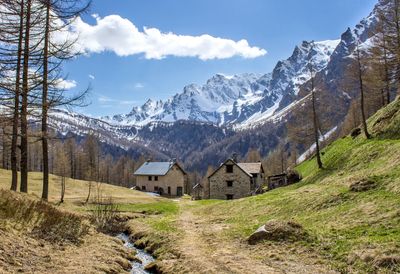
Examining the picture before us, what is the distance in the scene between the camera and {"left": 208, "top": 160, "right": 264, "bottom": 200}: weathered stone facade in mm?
73625

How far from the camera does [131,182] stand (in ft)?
513

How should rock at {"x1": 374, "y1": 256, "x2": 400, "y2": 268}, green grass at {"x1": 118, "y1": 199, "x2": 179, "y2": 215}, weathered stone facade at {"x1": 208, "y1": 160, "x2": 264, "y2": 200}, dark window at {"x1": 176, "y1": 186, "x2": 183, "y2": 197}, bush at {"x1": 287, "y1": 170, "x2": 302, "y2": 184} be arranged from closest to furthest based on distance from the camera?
rock at {"x1": 374, "y1": 256, "x2": 400, "y2": 268} < green grass at {"x1": 118, "y1": 199, "x2": 179, "y2": 215} < bush at {"x1": 287, "y1": 170, "x2": 302, "y2": 184} < weathered stone facade at {"x1": 208, "y1": 160, "x2": 264, "y2": 200} < dark window at {"x1": 176, "y1": 186, "x2": 183, "y2": 197}

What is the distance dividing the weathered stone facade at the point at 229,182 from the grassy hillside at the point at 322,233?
38.9 m

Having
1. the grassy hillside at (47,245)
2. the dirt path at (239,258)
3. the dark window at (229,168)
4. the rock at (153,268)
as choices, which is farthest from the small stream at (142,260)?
the dark window at (229,168)

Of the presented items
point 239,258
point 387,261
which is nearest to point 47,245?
point 239,258

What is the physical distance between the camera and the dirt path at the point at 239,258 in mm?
14945

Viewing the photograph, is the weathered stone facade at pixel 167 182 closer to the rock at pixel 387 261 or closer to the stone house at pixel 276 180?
the stone house at pixel 276 180

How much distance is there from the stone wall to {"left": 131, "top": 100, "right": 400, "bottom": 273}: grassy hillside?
1529 inches

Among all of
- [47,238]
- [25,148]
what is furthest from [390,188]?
[25,148]

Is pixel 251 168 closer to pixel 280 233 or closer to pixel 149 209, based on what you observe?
pixel 149 209

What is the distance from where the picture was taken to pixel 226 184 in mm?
74875

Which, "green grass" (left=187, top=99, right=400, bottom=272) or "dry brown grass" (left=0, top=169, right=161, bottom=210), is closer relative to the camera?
"green grass" (left=187, top=99, right=400, bottom=272)

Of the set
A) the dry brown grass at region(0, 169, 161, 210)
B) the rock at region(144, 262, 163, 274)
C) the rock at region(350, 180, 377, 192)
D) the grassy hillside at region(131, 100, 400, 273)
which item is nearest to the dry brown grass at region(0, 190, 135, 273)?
the rock at region(144, 262, 163, 274)

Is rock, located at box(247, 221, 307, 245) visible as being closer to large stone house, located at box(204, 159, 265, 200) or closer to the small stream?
the small stream
